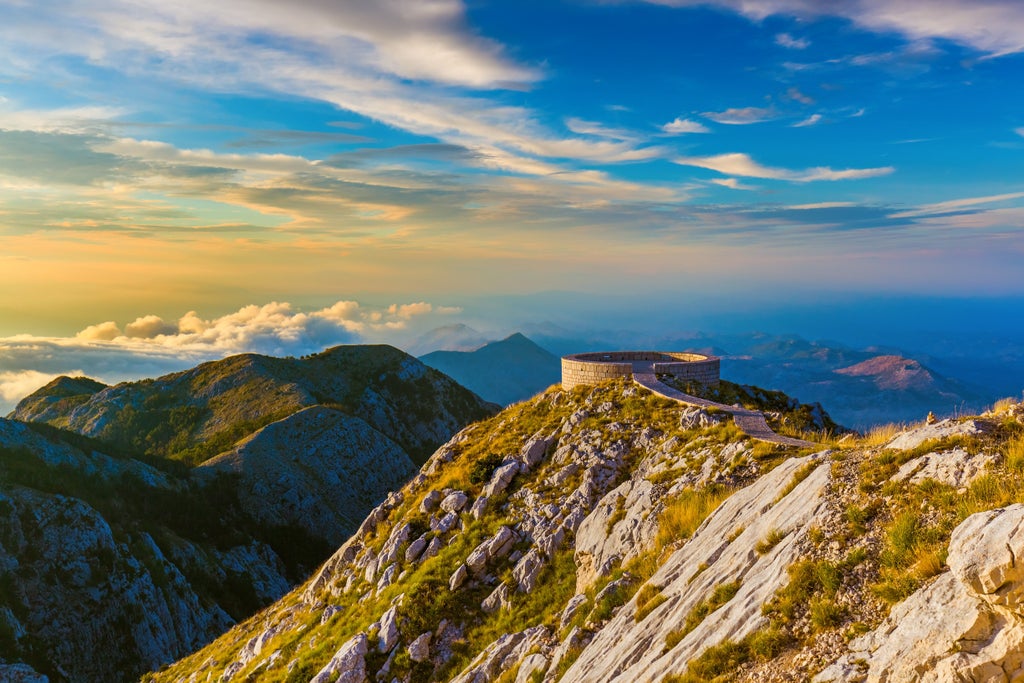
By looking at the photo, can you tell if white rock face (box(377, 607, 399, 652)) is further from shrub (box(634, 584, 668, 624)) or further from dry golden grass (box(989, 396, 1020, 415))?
dry golden grass (box(989, 396, 1020, 415))

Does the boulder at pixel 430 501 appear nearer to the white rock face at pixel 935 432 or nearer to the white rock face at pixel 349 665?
the white rock face at pixel 349 665

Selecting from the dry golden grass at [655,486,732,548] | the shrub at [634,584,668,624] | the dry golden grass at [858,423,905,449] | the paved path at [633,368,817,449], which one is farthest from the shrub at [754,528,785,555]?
the paved path at [633,368,817,449]

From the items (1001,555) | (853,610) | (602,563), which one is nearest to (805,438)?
(602,563)

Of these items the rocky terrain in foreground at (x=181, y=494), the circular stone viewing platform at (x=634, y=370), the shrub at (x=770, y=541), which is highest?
the circular stone viewing platform at (x=634, y=370)

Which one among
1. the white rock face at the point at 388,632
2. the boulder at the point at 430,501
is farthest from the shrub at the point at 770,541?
the boulder at the point at 430,501

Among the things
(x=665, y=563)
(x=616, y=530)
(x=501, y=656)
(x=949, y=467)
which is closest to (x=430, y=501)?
(x=616, y=530)

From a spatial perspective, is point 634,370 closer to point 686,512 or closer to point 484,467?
point 484,467
